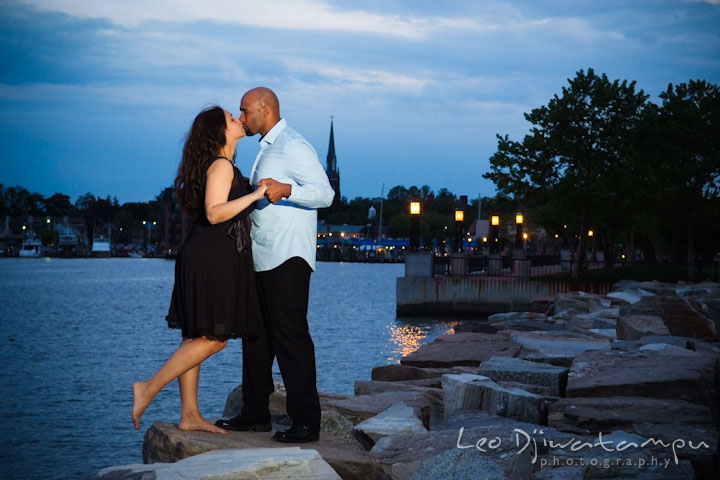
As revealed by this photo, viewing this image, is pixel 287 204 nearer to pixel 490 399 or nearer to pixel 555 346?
pixel 490 399

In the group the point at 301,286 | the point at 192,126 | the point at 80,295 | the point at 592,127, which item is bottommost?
the point at 80,295

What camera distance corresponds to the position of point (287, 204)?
4938mm

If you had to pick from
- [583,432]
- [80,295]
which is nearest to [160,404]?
[583,432]

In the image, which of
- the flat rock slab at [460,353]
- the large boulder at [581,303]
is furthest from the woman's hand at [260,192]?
the large boulder at [581,303]

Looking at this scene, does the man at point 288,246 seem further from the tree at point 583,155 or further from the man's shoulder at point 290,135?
the tree at point 583,155

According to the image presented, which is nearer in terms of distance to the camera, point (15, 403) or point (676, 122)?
point (15, 403)

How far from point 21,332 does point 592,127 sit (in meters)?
26.5

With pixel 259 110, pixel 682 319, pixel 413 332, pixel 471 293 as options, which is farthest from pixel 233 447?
pixel 471 293

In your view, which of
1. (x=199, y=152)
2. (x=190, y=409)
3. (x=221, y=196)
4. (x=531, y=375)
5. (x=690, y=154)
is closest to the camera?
(x=221, y=196)

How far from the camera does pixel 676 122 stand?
39.2m

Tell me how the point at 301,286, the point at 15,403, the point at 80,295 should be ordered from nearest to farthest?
the point at 301,286
the point at 15,403
the point at 80,295

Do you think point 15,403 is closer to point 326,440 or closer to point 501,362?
point 501,362

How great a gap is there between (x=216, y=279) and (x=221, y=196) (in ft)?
1.58

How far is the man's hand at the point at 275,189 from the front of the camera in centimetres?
468
